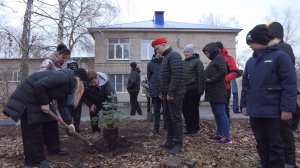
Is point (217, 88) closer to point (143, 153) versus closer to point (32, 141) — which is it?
point (143, 153)

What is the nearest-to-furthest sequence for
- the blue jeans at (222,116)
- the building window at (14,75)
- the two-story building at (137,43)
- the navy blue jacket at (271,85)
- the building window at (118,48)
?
the navy blue jacket at (271,85) < the blue jeans at (222,116) < the two-story building at (137,43) < the building window at (118,48) < the building window at (14,75)

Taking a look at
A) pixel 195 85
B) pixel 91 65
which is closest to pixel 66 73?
pixel 195 85

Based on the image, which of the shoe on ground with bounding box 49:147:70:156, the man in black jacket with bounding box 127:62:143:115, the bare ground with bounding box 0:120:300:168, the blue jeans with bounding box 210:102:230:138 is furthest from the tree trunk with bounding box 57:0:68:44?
the blue jeans with bounding box 210:102:230:138

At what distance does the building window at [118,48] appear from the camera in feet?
85.6

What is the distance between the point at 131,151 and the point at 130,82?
615cm

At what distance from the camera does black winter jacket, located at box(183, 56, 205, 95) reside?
6667mm

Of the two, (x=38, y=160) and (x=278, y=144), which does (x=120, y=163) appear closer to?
(x=38, y=160)

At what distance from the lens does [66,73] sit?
5195 millimetres

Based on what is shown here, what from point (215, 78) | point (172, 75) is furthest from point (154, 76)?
point (172, 75)

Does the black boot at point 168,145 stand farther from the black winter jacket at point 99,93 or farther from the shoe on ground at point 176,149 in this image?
the black winter jacket at point 99,93

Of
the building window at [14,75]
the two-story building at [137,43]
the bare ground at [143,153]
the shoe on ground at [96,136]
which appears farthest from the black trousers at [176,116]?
the building window at [14,75]

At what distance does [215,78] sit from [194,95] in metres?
0.83

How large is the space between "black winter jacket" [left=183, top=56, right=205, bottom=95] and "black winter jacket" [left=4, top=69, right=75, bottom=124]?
2569mm

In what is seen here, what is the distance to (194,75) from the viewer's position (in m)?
6.79
